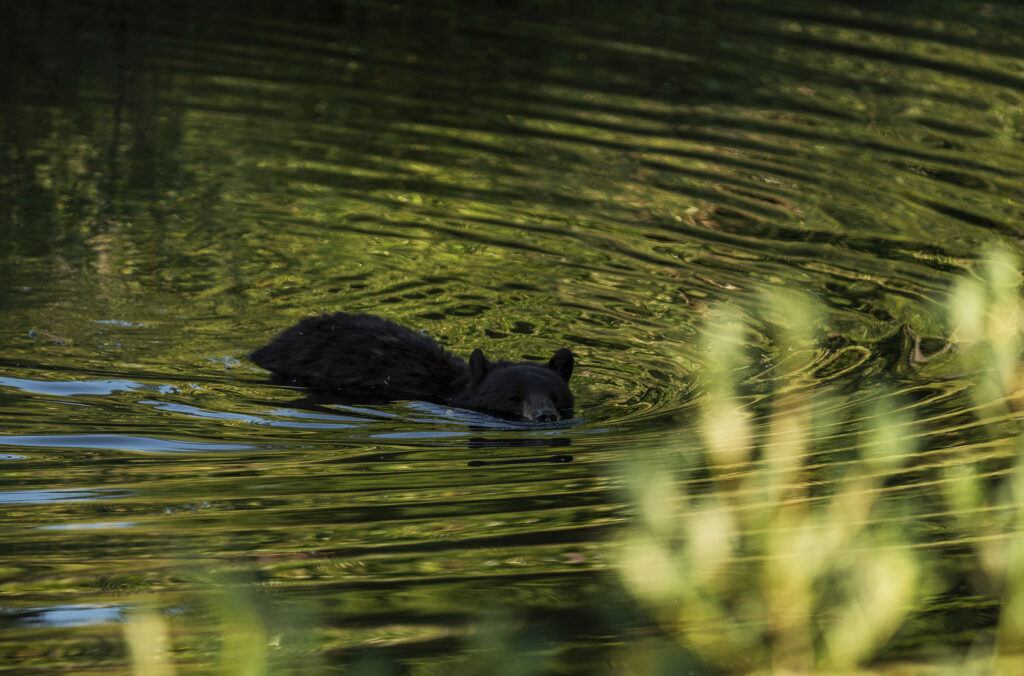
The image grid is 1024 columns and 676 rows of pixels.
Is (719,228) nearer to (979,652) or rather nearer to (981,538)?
(981,538)

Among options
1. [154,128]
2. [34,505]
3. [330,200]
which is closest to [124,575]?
[34,505]

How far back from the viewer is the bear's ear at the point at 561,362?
10.7 metres

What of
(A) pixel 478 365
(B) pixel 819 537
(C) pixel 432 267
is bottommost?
(A) pixel 478 365

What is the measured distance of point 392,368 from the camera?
35.5ft

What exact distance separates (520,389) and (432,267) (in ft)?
12.2

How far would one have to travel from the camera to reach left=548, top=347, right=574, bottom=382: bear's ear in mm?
10688

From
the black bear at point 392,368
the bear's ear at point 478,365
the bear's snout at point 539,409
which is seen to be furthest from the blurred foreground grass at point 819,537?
the bear's ear at point 478,365

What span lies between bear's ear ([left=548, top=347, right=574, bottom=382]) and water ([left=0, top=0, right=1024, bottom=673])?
12.2 inches

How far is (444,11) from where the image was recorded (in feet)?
80.3

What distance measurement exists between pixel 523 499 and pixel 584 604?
7.03 ft

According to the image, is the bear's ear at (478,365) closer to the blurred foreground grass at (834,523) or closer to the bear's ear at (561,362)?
the bear's ear at (561,362)

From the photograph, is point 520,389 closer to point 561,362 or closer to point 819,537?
point 561,362

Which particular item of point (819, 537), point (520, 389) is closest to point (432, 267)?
point (520, 389)

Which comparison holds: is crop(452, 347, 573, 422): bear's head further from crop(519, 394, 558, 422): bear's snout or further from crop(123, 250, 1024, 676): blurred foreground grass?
crop(123, 250, 1024, 676): blurred foreground grass
